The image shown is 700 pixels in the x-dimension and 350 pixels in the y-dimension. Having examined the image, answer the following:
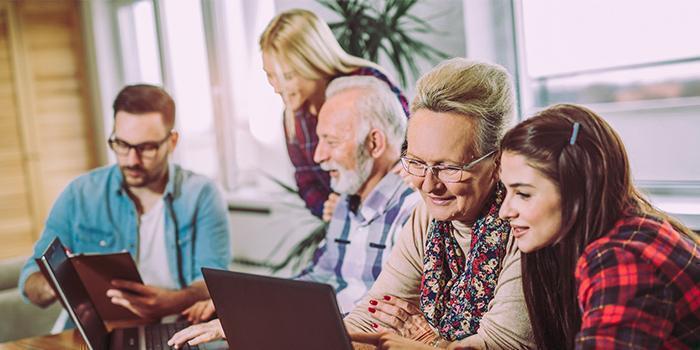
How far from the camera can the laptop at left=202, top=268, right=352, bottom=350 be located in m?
1.61

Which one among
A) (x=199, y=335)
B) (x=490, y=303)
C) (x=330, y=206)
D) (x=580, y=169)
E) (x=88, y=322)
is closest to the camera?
(x=580, y=169)

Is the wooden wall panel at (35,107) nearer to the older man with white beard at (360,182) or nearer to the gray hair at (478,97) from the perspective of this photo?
the older man with white beard at (360,182)

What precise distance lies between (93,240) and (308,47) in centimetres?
133

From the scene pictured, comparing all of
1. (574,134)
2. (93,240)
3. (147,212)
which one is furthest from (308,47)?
(574,134)

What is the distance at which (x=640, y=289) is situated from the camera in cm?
142

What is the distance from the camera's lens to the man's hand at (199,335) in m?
2.20

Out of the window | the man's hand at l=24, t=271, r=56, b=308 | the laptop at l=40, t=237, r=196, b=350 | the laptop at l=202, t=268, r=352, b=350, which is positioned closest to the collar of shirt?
the window

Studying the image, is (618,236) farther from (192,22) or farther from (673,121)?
(192,22)

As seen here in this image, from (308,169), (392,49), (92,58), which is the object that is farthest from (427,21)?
(92,58)

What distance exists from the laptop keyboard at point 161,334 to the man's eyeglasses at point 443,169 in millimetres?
883

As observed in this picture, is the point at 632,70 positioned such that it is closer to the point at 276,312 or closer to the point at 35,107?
the point at 276,312

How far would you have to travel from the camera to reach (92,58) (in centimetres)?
497

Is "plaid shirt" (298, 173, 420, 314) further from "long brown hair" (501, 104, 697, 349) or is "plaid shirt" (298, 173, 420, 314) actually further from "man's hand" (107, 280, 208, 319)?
"long brown hair" (501, 104, 697, 349)

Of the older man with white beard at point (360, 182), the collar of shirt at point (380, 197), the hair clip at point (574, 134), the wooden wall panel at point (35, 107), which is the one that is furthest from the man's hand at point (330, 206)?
the wooden wall panel at point (35, 107)
